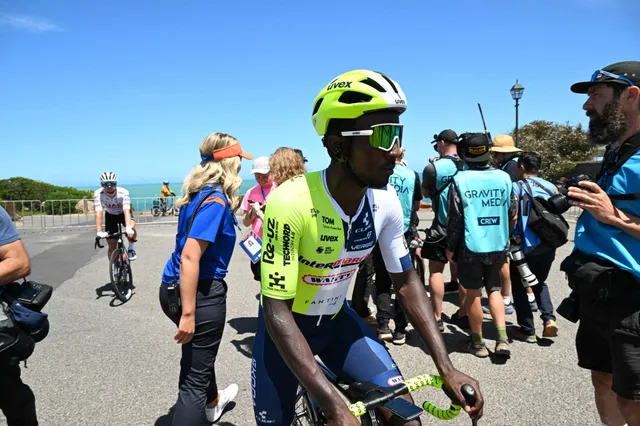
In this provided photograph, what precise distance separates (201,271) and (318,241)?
4.22 feet

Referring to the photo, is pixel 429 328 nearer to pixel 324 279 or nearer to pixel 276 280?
pixel 324 279

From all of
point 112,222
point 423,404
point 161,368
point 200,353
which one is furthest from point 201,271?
point 112,222

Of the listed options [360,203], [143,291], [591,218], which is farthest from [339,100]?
[143,291]

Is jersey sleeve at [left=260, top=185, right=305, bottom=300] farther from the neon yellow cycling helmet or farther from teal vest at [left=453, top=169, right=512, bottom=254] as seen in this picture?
teal vest at [left=453, top=169, right=512, bottom=254]

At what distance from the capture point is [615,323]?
2537 millimetres

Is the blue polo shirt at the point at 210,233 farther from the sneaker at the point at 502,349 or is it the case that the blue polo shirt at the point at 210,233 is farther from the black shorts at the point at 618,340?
the sneaker at the point at 502,349

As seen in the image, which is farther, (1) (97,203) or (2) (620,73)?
(1) (97,203)

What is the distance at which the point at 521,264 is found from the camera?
5191mm

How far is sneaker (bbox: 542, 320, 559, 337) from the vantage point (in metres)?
5.34

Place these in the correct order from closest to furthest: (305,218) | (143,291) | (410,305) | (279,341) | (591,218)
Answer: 1. (279,341)
2. (305,218)
3. (410,305)
4. (591,218)
5. (143,291)

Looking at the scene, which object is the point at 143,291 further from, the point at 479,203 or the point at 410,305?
the point at 410,305

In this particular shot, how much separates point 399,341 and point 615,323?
302 cm

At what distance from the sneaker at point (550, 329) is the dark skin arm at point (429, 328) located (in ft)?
12.6

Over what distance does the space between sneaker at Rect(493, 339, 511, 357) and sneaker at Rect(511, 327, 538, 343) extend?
723 millimetres
